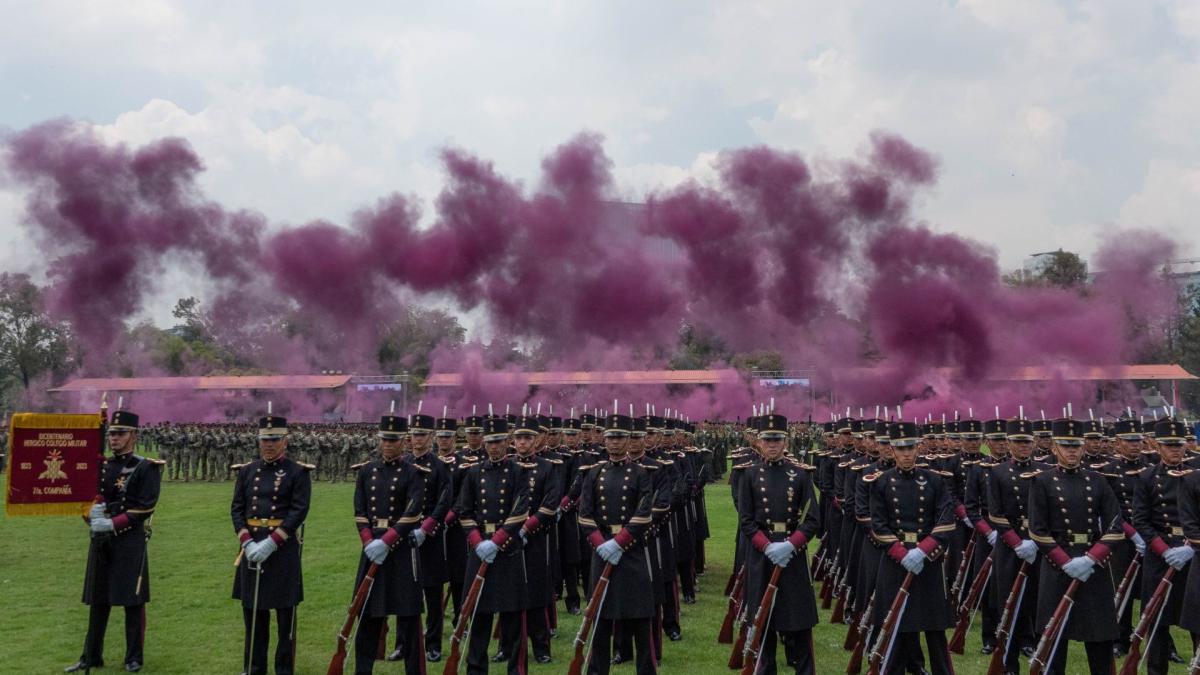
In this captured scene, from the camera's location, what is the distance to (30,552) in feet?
52.6

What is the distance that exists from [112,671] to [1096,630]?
8.77 meters

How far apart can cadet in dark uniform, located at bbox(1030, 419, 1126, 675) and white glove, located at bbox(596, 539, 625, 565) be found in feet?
11.5

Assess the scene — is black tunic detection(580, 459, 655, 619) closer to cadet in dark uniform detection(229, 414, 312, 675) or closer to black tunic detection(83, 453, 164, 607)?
cadet in dark uniform detection(229, 414, 312, 675)

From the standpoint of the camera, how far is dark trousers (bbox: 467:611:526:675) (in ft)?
25.9

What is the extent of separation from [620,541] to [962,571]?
526 centimetres

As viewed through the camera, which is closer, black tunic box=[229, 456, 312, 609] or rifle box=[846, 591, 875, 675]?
black tunic box=[229, 456, 312, 609]

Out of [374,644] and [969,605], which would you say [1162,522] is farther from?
[374,644]

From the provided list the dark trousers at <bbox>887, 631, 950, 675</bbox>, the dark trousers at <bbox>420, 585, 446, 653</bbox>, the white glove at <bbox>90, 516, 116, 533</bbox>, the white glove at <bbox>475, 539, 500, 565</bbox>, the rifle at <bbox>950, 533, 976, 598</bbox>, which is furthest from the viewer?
the rifle at <bbox>950, 533, 976, 598</bbox>

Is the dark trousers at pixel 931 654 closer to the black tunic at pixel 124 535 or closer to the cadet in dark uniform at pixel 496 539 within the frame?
the cadet in dark uniform at pixel 496 539

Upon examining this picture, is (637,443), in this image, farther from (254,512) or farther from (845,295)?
(845,295)

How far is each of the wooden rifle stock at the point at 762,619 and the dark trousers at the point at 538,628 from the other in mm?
2142

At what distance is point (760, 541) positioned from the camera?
765 cm

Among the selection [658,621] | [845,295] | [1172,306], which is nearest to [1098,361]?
[845,295]

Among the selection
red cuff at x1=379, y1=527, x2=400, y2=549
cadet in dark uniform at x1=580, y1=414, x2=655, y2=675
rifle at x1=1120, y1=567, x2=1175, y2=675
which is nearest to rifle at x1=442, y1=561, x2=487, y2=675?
red cuff at x1=379, y1=527, x2=400, y2=549
